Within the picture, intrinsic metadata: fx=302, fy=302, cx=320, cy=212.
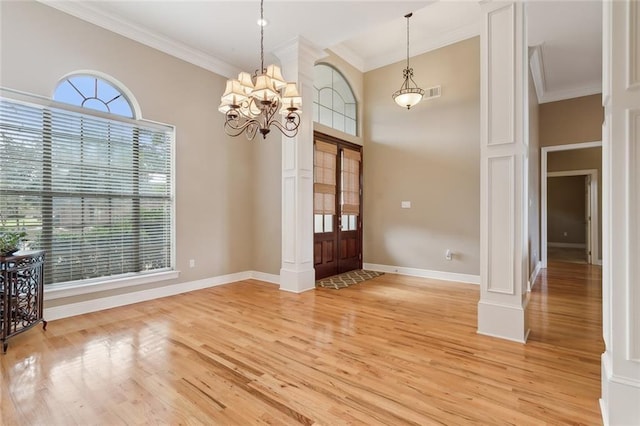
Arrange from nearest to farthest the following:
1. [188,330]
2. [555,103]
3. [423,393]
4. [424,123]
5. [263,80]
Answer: [423,393], [263,80], [188,330], [424,123], [555,103]

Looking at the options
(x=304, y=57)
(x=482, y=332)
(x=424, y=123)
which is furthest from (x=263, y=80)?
(x=424, y=123)

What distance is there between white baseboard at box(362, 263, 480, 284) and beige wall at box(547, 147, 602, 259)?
411cm

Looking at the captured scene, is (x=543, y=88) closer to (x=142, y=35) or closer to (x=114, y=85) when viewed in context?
(x=142, y=35)

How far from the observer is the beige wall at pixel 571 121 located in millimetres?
5906

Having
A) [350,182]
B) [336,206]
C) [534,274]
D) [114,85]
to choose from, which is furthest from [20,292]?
[534,274]

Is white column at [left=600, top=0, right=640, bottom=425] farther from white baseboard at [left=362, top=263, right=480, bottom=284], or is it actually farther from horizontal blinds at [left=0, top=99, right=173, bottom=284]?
horizontal blinds at [left=0, top=99, right=173, bottom=284]

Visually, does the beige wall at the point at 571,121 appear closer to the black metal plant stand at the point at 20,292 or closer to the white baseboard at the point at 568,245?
the white baseboard at the point at 568,245

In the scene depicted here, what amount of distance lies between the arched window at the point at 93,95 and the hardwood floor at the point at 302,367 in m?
2.50

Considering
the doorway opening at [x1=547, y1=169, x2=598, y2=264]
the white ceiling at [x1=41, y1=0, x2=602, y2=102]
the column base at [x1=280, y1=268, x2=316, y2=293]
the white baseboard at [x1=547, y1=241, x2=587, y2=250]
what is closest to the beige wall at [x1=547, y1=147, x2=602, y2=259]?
the doorway opening at [x1=547, y1=169, x2=598, y2=264]

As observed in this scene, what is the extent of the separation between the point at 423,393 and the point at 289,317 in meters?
1.78

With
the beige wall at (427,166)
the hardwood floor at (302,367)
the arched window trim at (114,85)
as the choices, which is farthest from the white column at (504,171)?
the arched window trim at (114,85)

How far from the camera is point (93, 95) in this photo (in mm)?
3703

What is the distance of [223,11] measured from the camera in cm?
368

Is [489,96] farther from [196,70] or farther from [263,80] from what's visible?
[196,70]
